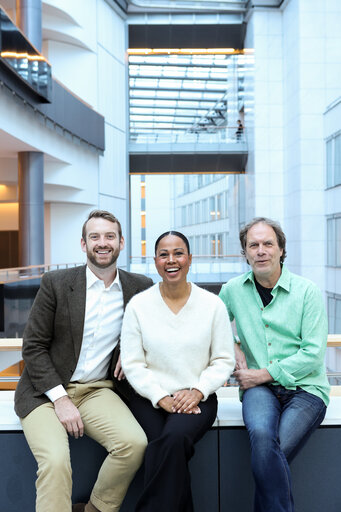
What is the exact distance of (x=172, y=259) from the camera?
3084mm

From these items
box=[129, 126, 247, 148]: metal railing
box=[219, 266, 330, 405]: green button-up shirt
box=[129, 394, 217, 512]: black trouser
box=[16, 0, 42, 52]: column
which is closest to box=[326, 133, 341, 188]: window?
box=[129, 126, 247, 148]: metal railing

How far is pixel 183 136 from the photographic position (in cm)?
2564

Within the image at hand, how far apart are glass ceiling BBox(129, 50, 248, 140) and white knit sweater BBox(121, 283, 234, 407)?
22517mm

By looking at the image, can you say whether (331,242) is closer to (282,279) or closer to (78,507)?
(282,279)

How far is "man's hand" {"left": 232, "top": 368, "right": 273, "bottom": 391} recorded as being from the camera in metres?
3.11

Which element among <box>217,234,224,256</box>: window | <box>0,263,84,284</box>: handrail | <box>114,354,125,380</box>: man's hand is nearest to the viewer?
<box>114,354,125,380</box>: man's hand

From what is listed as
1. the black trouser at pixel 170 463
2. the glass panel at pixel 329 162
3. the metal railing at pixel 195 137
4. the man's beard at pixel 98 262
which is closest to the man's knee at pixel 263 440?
the black trouser at pixel 170 463

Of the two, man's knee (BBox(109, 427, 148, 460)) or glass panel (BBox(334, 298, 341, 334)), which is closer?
man's knee (BBox(109, 427, 148, 460))

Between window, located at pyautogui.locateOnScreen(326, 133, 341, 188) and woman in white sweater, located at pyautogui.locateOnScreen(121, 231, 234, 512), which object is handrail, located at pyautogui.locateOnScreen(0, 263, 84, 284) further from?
window, located at pyautogui.locateOnScreen(326, 133, 341, 188)

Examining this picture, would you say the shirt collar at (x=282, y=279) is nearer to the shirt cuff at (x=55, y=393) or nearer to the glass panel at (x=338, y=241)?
the shirt cuff at (x=55, y=393)

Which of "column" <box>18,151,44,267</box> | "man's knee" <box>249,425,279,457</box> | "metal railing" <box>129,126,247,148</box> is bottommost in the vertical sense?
"man's knee" <box>249,425,279,457</box>

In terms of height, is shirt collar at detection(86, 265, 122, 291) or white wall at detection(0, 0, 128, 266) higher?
white wall at detection(0, 0, 128, 266)

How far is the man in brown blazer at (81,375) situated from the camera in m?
2.80

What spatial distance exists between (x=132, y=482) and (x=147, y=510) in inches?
20.4
